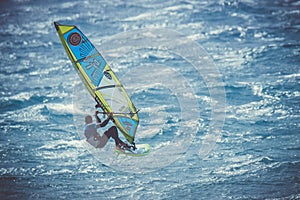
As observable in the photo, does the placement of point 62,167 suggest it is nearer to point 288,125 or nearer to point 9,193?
point 9,193

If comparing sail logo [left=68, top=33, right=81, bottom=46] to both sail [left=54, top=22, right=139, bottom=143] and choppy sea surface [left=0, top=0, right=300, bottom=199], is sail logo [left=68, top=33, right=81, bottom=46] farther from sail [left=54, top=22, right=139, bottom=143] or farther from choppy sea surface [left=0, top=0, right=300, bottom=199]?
choppy sea surface [left=0, top=0, right=300, bottom=199]

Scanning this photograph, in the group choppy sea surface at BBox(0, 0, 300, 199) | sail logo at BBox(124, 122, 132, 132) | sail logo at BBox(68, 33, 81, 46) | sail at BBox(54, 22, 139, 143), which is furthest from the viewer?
choppy sea surface at BBox(0, 0, 300, 199)

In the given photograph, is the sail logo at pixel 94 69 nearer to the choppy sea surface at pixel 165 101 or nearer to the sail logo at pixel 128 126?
the sail logo at pixel 128 126

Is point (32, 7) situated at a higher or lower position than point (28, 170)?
higher

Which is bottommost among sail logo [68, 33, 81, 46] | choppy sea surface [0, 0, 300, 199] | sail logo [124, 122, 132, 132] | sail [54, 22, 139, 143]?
choppy sea surface [0, 0, 300, 199]

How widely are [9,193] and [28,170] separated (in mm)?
2068

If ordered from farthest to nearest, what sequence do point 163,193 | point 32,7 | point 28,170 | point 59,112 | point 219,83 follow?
point 32,7 < point 219,83 < point 59,112 < point 28,170 < point 163,193

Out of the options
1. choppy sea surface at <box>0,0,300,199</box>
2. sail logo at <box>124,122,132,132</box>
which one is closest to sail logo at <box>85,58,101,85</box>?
sail logo at <box>124,122,132,132</box>

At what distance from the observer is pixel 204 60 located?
3697 centimetres

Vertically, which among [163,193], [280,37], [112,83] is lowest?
[163,193]

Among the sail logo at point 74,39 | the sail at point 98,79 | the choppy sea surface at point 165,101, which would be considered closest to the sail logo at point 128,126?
the sail at point 98,79

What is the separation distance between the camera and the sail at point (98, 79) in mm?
18516

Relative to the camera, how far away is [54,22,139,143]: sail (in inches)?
729

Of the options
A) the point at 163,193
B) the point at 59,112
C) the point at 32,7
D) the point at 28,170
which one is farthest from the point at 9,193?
the point at 32,7
